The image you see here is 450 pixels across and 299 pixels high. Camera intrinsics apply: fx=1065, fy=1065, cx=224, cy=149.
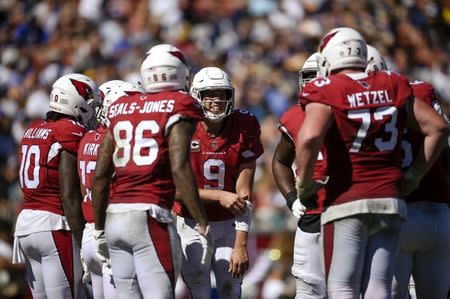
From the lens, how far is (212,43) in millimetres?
16703

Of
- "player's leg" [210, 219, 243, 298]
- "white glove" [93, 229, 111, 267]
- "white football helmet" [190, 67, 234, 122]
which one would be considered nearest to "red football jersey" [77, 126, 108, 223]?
"white glove" [93, 229, 111, 267]

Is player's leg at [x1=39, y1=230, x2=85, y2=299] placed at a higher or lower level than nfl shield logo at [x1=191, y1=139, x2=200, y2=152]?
lower

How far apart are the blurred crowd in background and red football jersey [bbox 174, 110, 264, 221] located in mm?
5315

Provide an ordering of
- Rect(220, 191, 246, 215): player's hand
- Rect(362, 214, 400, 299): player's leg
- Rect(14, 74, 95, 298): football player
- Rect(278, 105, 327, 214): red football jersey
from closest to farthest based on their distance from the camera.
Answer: Rect(362, 214, 400, 299): player's leg
Rect(278, 105, 327, 214): red football jersey
Rect(220, 191, 246, 215): player's hand
Rect(14, 74, 95, 298): football player

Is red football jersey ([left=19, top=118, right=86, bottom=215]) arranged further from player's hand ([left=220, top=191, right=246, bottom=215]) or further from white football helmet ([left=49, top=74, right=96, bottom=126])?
player's hand ([left=220, top=191, right=246, bottom=215])

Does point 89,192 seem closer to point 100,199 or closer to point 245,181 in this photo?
point 100,199

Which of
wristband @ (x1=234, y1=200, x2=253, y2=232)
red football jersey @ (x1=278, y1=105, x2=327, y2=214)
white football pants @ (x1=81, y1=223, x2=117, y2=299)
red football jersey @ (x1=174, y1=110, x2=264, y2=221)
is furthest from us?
red football jersey @ (x1=174, y1=110, x2=264, y2=221)

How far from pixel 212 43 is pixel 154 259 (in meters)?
10.4

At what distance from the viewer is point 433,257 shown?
285 inches

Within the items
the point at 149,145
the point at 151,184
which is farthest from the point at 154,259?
the point at 149,145

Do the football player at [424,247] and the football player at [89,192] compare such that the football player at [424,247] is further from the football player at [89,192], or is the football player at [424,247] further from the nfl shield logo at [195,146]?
the football player at [89,192]

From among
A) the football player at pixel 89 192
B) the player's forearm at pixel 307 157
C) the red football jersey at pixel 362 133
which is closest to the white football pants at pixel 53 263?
the football player at pixel 89 192

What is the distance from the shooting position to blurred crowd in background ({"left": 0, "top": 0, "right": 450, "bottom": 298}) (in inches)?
608

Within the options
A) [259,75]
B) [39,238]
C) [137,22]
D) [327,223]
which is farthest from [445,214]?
[137,22]
